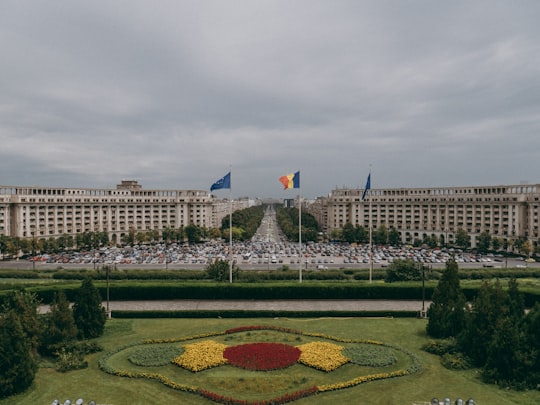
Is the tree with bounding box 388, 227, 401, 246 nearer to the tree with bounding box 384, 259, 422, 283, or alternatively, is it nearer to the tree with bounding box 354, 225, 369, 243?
the tree with bounding box 354, 225, 369, 243

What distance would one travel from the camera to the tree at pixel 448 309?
2589cm

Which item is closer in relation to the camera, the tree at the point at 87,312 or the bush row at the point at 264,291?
the tree at the point at 87,312

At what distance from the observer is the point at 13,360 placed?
1891 centimetres

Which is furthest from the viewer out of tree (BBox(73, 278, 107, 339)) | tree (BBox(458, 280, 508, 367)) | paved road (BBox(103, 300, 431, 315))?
paved road (BBox(103, 300, 431, 315))

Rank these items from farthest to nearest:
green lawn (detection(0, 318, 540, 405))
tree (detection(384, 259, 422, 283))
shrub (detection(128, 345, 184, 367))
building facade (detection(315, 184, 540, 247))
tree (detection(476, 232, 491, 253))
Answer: building facade (detection(315, 184, 540, 247)) → tree (detection(476, 232, 491, 253)) → tree (detection(384, 259, 422, 283)) → shrub (detection(128, 345, 184, 367)) → green lawn (detection(0, 318, 540, 405))

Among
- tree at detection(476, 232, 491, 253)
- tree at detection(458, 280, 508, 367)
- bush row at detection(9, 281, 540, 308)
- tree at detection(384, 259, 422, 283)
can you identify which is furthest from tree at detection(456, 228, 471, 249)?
tree at detection(458, 280, 508, 367)

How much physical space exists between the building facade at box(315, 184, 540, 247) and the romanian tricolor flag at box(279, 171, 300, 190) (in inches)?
1624

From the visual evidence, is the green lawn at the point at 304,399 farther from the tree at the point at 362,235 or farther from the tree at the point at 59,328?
the tree at the point at 362,235

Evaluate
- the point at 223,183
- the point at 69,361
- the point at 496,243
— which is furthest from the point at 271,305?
the point at 496,243

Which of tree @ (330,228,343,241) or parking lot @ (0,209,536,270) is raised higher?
tree @ (330,228,343,241)

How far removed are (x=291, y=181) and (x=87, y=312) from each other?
21566mm

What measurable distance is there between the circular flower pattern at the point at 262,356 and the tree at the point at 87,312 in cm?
932

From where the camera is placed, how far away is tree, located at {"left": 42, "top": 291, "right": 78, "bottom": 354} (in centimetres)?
2378

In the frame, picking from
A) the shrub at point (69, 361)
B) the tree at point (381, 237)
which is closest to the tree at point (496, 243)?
the tree at point (381, 237)
